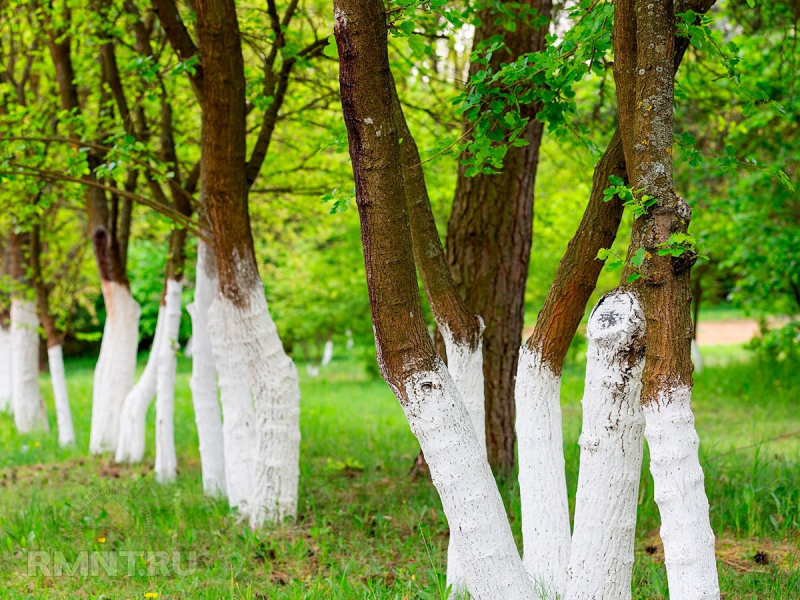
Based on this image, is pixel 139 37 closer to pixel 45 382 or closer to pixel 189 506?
pixel 189 506

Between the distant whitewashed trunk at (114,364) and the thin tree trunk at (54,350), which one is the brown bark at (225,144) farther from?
the thin tree trunk at (54,350)

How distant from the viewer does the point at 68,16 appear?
790 cm

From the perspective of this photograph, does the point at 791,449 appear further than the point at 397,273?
Yes

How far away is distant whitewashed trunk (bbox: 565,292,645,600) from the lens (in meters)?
2.73

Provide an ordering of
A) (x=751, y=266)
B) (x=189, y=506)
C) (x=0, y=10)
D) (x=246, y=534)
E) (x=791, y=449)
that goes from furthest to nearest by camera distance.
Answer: (x=751, y=266)
(x=0, y=10)
(x=791, y=449)
(x=189, y=506)
(x=246, y=534)

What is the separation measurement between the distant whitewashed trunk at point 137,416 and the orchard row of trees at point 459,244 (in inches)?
1.2

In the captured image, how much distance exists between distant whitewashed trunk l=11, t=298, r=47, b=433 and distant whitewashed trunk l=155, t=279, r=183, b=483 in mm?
3578

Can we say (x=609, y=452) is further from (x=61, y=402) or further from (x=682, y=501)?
(x=61, y=402)

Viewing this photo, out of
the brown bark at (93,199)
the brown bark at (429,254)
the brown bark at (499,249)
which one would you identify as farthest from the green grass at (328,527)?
the brown bark at (93,199)

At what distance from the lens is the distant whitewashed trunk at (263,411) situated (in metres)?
5.04

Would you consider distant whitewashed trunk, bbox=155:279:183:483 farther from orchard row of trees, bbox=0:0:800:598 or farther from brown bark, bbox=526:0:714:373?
brown bark, bbox=526:0:714:373

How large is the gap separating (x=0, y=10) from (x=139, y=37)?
2.61 meters

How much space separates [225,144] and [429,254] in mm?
1968

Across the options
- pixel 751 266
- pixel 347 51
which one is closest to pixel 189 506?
pixel 347 51
